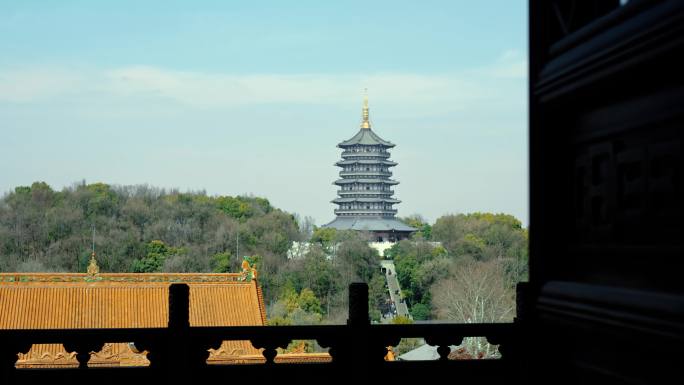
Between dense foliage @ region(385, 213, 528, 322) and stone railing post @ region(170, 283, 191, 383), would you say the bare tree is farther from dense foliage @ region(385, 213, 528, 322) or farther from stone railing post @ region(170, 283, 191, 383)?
stone railing post @ region(170, 283, 191, 383)

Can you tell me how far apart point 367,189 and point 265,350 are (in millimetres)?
48715

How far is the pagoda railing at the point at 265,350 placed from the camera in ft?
11.4

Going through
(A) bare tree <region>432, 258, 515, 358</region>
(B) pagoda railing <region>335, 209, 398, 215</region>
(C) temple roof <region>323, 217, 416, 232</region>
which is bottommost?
(A) bare tree <region>432, 258, 515, 358</region>

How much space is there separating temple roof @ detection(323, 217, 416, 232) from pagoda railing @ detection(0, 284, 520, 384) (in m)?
46.6

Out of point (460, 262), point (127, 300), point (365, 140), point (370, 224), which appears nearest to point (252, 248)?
point (460, 262)

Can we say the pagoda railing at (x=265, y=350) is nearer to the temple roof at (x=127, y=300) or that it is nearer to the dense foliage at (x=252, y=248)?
the temple roof at (x=127, y=300)

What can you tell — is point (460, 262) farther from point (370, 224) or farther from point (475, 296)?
point (370, 224)

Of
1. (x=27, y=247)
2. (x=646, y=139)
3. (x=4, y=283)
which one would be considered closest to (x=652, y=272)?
(x=646, y=139)

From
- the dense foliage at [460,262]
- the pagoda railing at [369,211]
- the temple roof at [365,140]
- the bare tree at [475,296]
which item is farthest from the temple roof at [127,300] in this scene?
the pagoda railing at [369,211]

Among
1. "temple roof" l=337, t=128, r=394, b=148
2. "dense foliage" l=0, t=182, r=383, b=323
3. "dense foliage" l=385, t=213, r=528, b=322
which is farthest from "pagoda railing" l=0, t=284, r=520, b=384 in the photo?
"temple roof" l=337, t=128, r=394, b=148

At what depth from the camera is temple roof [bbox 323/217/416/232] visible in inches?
2012

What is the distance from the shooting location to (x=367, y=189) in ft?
172

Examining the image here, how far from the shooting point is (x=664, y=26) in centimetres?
92

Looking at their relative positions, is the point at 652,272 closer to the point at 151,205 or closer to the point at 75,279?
the point at 75,279
